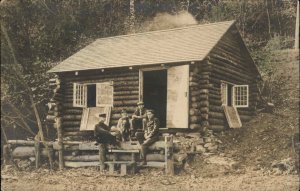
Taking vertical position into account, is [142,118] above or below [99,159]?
above

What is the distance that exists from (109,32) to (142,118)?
8.17 metres

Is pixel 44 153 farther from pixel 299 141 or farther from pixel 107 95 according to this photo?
pixel 299 141

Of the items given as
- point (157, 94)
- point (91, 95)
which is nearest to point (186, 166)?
point (91, 95)

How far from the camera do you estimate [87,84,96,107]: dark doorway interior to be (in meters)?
15.3

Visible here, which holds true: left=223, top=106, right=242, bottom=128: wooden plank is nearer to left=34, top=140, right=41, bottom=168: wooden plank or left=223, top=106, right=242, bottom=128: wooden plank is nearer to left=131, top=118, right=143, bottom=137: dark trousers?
left=131, top=118, right=143, bottom=137: dark trousers

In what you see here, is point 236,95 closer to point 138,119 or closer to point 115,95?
point 115,95

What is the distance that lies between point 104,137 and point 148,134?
1196 millimetres

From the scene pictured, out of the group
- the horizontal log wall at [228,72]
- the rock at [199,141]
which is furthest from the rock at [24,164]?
the horizontal log wall at [228,72]

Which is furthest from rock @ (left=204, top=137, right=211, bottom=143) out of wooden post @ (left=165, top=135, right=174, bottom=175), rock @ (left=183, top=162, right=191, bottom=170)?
wooden post @ (left=165, top=135, right=174, bottom=175)

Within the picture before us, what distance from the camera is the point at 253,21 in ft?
62.5

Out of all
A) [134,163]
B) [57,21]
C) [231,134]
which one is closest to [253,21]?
[231,134]

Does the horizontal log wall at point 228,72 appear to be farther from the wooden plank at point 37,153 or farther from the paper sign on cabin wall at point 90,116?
the wooden plank at point 37,153

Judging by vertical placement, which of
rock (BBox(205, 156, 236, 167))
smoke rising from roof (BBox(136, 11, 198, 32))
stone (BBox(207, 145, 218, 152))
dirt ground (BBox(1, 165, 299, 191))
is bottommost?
dirt ground (BBox(1, 165, 299, 191))

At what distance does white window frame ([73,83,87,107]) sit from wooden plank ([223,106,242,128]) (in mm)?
4574
